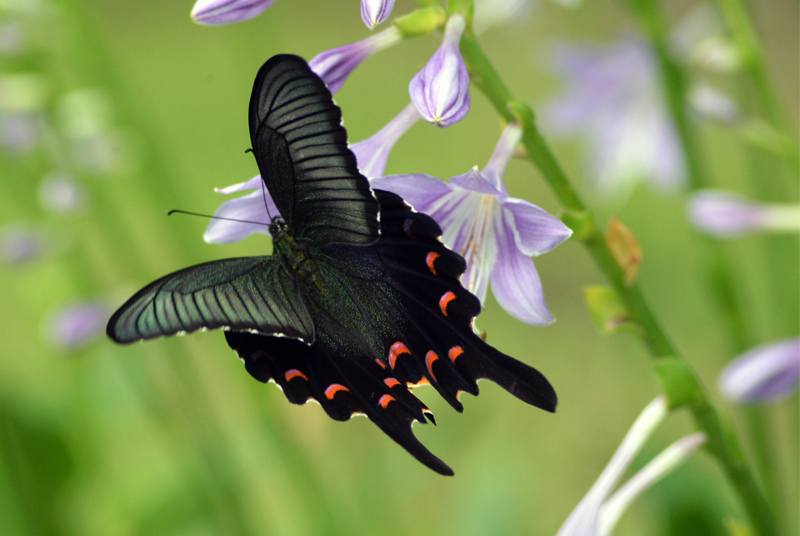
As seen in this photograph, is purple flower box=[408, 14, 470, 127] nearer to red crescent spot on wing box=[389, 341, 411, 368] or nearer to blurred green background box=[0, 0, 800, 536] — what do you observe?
red crescent spot on wing box=[389, 341, 411, 368]

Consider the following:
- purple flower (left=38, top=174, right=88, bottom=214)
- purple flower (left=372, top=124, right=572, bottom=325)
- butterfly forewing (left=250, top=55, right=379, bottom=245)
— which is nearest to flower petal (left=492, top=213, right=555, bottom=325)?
purple flower (left=372, top=124, right=572, bottom=325)

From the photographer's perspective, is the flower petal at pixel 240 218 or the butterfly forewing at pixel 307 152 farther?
the flower petal at pixel 240 218

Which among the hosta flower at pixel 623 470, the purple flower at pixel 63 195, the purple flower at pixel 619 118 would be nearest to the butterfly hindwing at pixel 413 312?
the hosta flower at pixel 623 470

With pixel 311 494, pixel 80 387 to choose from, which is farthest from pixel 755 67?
pixel 80 387

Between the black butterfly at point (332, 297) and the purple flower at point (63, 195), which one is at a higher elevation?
the purple flower at point (63, 195)

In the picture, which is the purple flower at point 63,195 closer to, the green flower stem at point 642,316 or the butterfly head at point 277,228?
the butterfly head at point 277,228

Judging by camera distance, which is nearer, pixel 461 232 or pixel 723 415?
pixel 723 415

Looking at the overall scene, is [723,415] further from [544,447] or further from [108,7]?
[108,7]

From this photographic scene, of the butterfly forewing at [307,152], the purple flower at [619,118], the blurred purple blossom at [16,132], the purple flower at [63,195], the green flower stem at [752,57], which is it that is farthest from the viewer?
Answer: the purple flower at [619,118]
